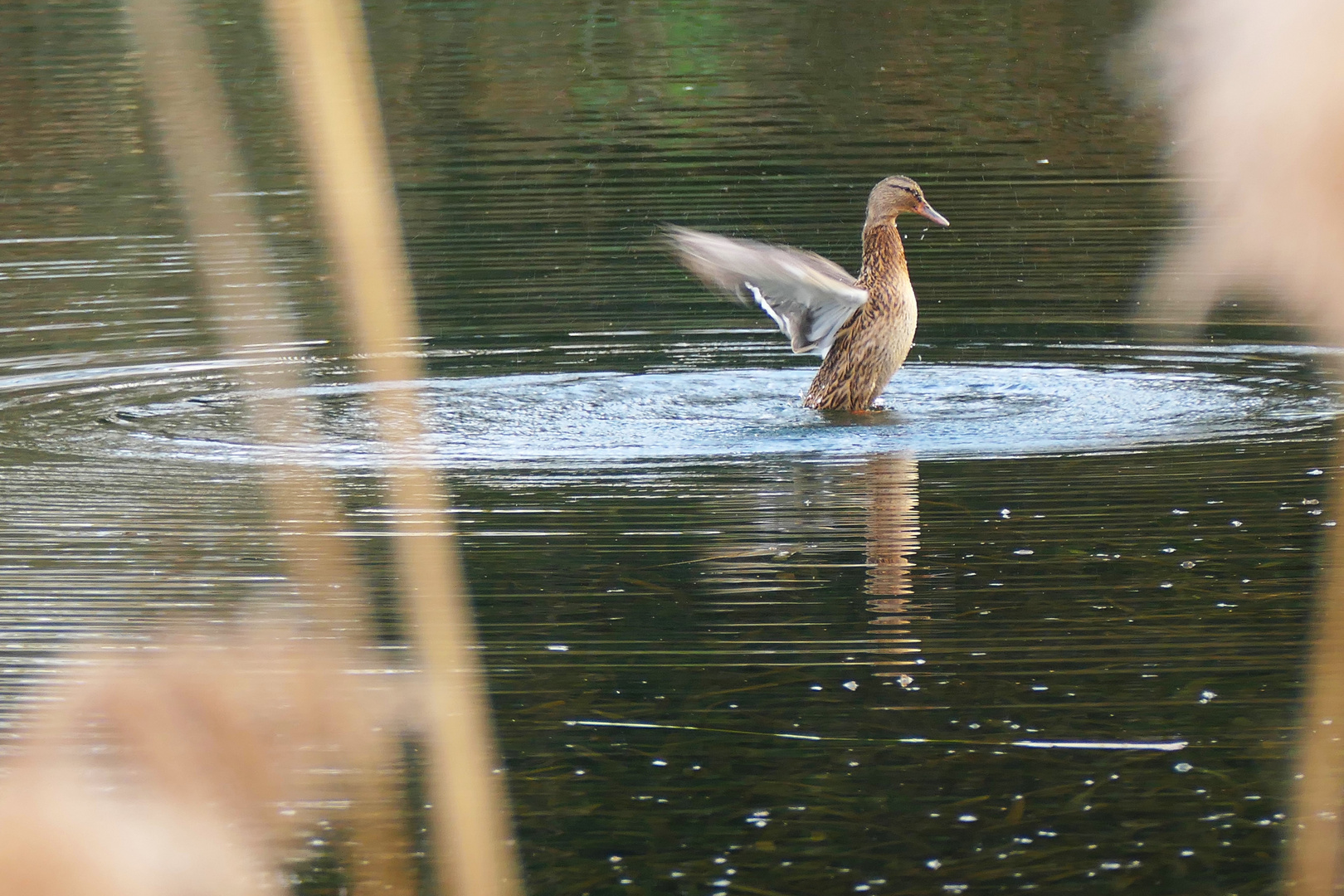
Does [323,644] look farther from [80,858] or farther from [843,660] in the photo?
[843,660]

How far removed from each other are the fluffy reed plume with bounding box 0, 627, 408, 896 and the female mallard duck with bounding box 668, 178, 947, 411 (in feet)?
21.5

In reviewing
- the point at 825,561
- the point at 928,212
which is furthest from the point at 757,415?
the point at 825,561

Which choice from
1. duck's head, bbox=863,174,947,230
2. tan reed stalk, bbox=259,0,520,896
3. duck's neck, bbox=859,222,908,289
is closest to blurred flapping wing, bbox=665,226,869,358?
duck's neck, bbox=859,222,908,289

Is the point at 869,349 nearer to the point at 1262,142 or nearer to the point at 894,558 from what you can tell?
the point at 894,558

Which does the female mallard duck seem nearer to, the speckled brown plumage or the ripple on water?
the speckled brown plumage

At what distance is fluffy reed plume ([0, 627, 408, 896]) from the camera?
2.19 ft

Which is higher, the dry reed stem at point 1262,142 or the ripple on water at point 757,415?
the dry reed stem at point 1262,142

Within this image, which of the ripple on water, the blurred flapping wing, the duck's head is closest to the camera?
the ripple on water

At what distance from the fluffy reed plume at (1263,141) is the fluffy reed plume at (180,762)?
0.39 metres

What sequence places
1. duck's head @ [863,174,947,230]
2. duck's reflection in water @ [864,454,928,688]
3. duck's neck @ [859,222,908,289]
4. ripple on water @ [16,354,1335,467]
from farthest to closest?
duck's head @ [863,174,947,230] → duck's neck @ [859,222,908,289] → ripple on water @ [16,354,1335,467] → duck's reflection in water @ [864,454,928,688]

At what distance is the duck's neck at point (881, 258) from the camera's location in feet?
27.1

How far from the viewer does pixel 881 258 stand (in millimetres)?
8328

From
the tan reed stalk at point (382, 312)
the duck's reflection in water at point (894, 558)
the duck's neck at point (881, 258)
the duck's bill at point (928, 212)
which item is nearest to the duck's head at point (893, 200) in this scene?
the duck's bill at point (928, 212)

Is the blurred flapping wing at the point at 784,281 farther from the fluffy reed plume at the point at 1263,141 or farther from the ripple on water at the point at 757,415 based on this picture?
the fluffy reed plume at the point at 1263,141
